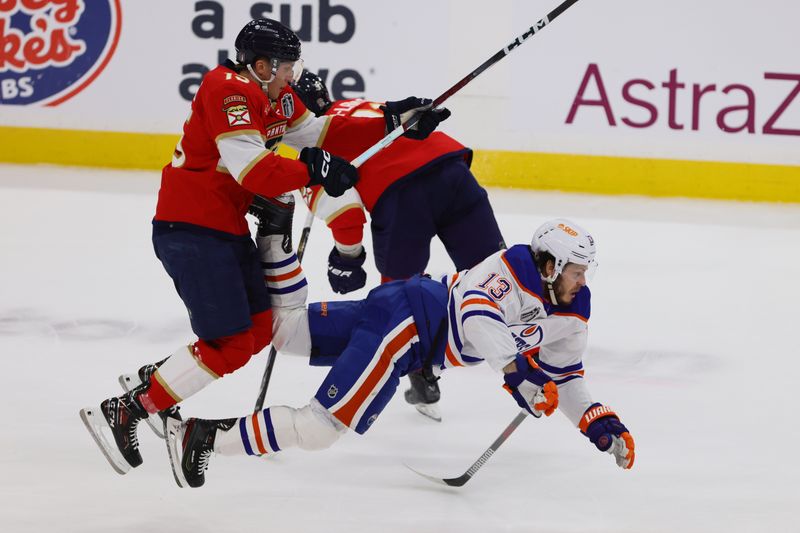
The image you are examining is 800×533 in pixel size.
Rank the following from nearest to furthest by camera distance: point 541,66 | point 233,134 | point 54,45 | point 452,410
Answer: point 233,134, point 452,410, point 541,66, point 54,45

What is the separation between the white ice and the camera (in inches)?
116

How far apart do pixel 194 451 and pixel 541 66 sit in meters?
4.21

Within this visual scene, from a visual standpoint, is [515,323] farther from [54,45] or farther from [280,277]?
[54,45]

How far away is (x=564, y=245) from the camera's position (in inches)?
107

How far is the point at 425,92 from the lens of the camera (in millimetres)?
6629

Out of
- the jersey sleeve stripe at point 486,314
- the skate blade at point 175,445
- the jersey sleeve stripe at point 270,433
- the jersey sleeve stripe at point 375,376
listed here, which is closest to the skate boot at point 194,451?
the skate blade at point 175,445

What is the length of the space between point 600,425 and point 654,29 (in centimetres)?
410

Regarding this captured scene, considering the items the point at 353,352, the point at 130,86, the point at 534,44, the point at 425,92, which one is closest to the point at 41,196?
the point at 130,86

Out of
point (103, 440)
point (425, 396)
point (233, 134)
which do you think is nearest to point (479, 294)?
point (233, 134)

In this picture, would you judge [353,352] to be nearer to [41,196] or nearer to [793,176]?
[41,196]

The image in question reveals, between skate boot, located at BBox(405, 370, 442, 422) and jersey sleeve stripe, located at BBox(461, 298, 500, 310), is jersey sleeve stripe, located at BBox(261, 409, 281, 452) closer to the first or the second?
jersey sleeve stripe, located at BBox(461, 298, 500, 310)

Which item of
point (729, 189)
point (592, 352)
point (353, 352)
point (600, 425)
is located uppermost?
point (353, 352)

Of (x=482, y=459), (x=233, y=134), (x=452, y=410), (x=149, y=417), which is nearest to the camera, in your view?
(x=233, y=134)

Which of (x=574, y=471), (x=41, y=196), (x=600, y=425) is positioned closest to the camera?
(x=600, y=425)
